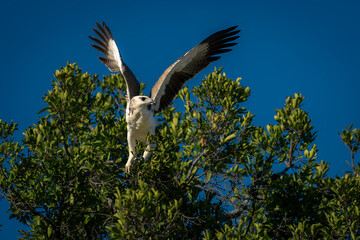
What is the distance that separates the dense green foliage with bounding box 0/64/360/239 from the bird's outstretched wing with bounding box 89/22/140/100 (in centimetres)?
115

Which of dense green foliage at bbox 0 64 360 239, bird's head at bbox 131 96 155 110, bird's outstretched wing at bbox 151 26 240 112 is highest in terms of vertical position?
bird's outstretched wing at bbox 151 26 240 112

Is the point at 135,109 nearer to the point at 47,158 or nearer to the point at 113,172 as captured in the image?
the point at 113,172

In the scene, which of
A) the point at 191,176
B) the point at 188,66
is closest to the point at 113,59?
the point at 188,66

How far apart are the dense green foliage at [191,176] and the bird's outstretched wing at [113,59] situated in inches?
45.2

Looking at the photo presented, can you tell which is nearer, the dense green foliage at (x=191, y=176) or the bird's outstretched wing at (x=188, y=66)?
the dense green foliage at (x=191, y=176)

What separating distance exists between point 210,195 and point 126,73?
319 cm

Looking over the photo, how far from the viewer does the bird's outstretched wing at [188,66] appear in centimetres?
932

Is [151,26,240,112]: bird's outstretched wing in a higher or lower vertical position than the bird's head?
higher

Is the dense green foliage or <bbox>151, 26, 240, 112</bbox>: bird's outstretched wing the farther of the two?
<bbox>151, 26, 240, 112</bbox>: bird's outstretched wing

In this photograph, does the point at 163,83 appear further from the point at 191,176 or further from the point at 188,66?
the point at 191,176

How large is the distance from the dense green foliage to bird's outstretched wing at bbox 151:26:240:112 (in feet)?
3.75

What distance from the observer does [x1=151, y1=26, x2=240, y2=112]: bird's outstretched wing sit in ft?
30.6

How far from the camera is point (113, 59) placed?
11.1 m

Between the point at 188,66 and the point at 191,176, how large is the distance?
3.11 metres
